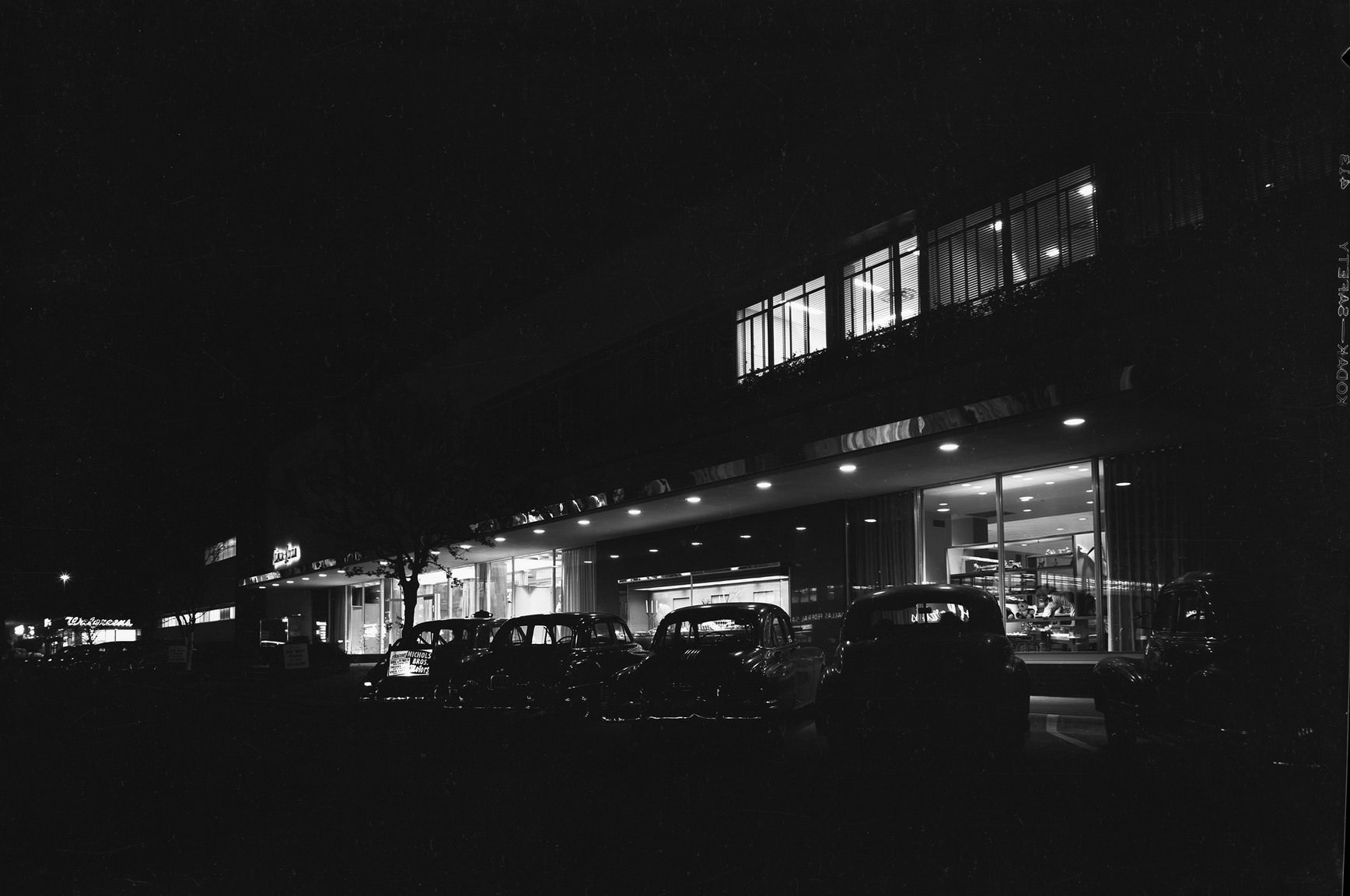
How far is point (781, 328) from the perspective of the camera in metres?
14.8

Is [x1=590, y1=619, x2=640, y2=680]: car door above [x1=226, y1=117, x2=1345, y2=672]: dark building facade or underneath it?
underneath

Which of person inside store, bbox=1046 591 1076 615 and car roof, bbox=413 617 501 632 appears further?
person inside store, bbox=1046 591 1076 615

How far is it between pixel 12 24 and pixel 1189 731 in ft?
25.1

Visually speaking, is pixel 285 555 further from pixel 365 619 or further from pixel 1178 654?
pixel 1178 654

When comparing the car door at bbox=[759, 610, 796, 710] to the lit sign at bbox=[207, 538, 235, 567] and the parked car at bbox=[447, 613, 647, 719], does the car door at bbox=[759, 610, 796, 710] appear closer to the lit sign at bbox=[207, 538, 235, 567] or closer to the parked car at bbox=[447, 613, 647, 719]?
the parked car at bbox=[447, 613, 647, 719]

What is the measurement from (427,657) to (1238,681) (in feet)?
18.6

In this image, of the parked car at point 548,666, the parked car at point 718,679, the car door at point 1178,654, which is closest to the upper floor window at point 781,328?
the parked car at point 718,679

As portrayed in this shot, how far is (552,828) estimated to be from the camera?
5418mm

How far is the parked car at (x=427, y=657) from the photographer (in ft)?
22.5

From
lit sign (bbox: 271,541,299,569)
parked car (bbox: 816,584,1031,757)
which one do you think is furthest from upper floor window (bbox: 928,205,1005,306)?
lit sign (bbox: 271,541,299,569)

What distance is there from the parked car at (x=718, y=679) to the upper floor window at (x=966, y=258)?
19.5ft

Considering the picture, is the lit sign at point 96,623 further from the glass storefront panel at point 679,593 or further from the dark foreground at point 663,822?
the glass storefront panel at point 679,593

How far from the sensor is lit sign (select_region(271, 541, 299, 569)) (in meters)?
11.3

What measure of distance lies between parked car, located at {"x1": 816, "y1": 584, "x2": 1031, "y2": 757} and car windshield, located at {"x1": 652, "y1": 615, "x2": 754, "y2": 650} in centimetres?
159
